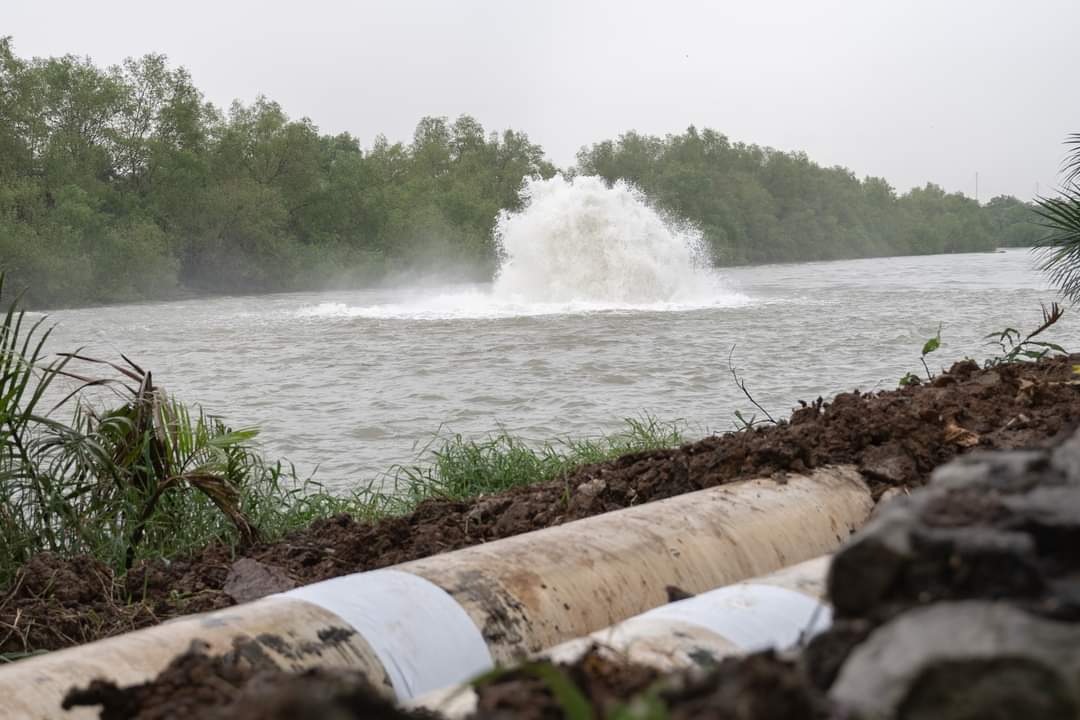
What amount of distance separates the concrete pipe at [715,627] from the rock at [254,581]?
2.32 m

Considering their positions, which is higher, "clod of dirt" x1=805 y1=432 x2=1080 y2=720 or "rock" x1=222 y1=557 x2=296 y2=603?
"clod of dirt" x1=805 y1=432 x2=1080 y2=720

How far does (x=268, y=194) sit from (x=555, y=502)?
Answer: 201 ft

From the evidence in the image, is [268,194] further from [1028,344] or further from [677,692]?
[677,692]

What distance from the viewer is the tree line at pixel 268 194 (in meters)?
51.3

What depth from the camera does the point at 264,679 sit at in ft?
4.63

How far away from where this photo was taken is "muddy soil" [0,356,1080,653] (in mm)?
4008

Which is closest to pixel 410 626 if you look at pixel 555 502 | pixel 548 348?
pixel 555 502

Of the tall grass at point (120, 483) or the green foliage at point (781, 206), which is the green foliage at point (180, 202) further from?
the tall grass at point (120, 483)

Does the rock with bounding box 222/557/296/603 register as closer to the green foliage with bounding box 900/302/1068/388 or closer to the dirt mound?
the dirt mound

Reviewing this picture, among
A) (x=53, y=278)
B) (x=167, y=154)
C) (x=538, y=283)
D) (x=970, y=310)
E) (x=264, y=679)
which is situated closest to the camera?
(x=264, y=679)

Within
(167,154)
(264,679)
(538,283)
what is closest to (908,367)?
(264,679)

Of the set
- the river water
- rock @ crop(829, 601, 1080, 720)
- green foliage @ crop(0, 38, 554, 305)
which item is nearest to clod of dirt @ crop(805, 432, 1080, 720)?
rock @ crop(829, 601, 1080, 720)

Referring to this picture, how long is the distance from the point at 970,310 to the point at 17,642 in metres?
22.9

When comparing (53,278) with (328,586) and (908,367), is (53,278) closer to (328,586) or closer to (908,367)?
(908,367)
